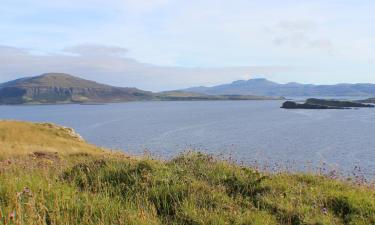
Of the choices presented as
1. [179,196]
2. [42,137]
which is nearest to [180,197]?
[179,196]

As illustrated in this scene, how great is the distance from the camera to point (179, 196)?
9000 millimetres

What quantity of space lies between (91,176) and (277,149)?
189 feet

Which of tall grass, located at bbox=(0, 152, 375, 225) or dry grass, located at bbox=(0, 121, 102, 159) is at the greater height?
tall grass, located at bbox=(0, 152, 375, 225)

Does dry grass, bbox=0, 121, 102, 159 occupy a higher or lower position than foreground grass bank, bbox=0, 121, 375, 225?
lower

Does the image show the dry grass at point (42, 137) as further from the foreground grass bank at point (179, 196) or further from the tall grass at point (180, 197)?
the tall grass at point (180, 197)

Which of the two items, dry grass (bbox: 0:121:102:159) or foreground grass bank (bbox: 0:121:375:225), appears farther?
dry grass (bbox: 0:121:102:159)

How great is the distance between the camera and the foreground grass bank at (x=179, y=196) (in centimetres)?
749

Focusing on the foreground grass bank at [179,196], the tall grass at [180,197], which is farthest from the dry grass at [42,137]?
the tall grass at [180,197]

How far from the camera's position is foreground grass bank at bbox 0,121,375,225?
7492 millimetres

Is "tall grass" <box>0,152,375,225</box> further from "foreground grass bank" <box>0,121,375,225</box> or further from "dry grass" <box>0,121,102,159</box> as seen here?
"dry grass" <box>0,121,102,159</box>

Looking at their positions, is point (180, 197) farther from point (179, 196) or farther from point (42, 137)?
point (42, 137)

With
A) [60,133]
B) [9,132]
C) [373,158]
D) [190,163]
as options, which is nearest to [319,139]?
[373,158]

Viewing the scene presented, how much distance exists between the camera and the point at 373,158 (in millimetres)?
56000

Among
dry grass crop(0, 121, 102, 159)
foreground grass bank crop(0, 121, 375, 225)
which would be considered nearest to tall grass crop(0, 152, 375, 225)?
foreground grass bank crop(0, 121, 375, 225)
